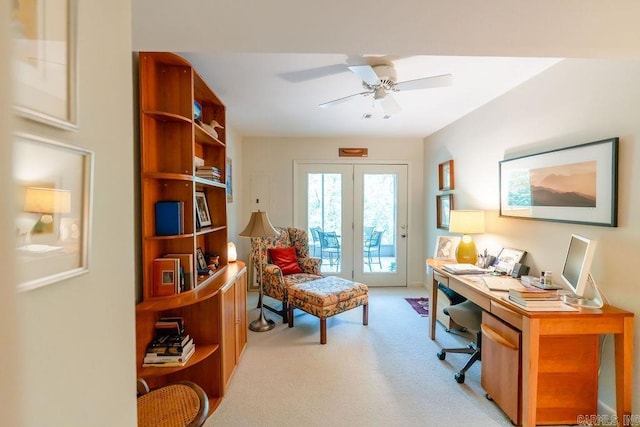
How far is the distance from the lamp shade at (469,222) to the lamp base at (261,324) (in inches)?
87.0

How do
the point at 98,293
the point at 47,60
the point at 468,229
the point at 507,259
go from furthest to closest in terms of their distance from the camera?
the point at 468,229, the point at 507,259, the point at 98,293, the point at 47,60

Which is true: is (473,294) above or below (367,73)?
below

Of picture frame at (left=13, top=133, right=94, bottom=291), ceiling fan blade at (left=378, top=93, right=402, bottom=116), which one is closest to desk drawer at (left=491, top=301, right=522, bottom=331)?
ceiling fan blade at (left=378, top=93, right=402, bottom=116)

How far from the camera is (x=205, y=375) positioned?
207 centimetres

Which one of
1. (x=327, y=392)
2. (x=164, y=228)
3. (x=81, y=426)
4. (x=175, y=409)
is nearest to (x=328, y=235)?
(x=327, y=392)

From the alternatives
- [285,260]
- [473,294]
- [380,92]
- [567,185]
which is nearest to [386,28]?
[380,92]

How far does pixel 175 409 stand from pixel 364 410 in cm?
131

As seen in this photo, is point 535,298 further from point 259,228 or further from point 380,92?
point 259,228

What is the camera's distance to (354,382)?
2.26 meters

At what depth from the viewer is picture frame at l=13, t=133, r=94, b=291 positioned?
1.54 feet

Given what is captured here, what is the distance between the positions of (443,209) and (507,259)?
147cm

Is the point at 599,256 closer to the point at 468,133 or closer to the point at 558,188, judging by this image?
A: the point at 558,188

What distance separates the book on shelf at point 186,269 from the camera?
1949 mm

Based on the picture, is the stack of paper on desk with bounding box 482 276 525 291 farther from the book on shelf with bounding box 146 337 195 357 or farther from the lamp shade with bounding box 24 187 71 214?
the lamp shade with bounding box 24 187 71 214
